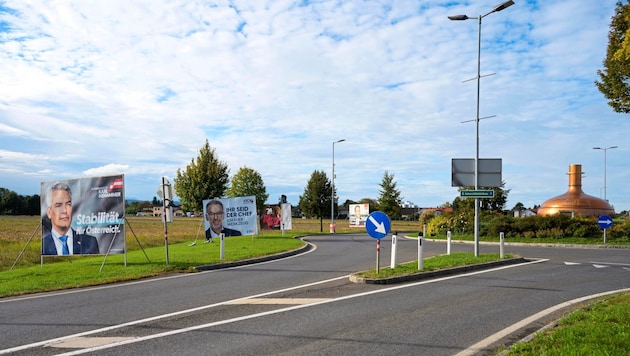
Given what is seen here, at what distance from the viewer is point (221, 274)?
13820 millimetres

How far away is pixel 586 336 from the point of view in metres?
5.95

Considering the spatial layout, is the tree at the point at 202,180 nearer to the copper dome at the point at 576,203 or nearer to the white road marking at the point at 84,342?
the copper dome at the point at 576,203

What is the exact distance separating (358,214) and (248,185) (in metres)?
14.0

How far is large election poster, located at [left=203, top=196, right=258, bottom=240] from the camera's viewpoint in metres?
27.8

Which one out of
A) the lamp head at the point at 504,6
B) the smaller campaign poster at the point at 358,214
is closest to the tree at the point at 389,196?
the smaller campaign poster at the point at 358,214

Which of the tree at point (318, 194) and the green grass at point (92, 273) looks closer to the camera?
the green grass at point (92, 273)

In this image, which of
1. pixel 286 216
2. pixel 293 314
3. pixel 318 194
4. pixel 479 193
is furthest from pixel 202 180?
pixel 293 314

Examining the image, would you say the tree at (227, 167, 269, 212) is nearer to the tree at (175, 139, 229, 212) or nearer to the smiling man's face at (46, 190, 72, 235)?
the tree at (175, 139, 229, 212)

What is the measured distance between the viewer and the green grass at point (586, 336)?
5414 mm

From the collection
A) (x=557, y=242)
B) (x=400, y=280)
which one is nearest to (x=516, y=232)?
(x=557, y=242)

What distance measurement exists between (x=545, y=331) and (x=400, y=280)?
5429 mm

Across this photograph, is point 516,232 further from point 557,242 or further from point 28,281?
point 28,281

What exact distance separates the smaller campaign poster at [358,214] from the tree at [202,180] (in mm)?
13889

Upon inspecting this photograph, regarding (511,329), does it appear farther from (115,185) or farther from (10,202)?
(10,202)
